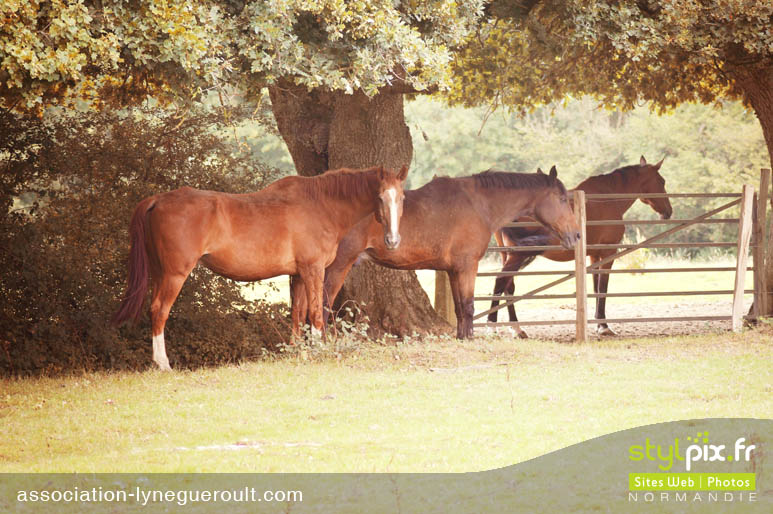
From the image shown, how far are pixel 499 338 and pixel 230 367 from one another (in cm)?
334

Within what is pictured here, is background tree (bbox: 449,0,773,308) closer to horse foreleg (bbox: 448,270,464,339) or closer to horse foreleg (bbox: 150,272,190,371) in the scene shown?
horse foreleg (bbox: 448,270,464,339)

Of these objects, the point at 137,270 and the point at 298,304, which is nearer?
the point at 137,270

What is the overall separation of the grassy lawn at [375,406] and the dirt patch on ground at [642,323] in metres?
3.07

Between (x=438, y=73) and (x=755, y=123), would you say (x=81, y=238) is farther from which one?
(x=755, y=123)

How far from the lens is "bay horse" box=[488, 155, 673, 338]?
13323 mm

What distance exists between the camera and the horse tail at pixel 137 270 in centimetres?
898

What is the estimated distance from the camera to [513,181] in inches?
439

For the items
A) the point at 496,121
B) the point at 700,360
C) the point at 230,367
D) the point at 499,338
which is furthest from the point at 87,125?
the point at 496,121

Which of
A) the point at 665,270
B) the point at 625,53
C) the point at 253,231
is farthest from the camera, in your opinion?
the point at 665,270

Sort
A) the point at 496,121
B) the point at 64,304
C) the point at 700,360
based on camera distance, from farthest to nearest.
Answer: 1. the point at 496,121
2. the point at 64,304
3. the point at 700,360

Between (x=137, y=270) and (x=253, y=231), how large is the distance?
1.27 m

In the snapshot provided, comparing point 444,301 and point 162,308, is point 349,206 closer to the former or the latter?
point 162,308

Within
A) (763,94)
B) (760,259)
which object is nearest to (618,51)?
(763,94)

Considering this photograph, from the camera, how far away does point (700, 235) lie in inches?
1417
